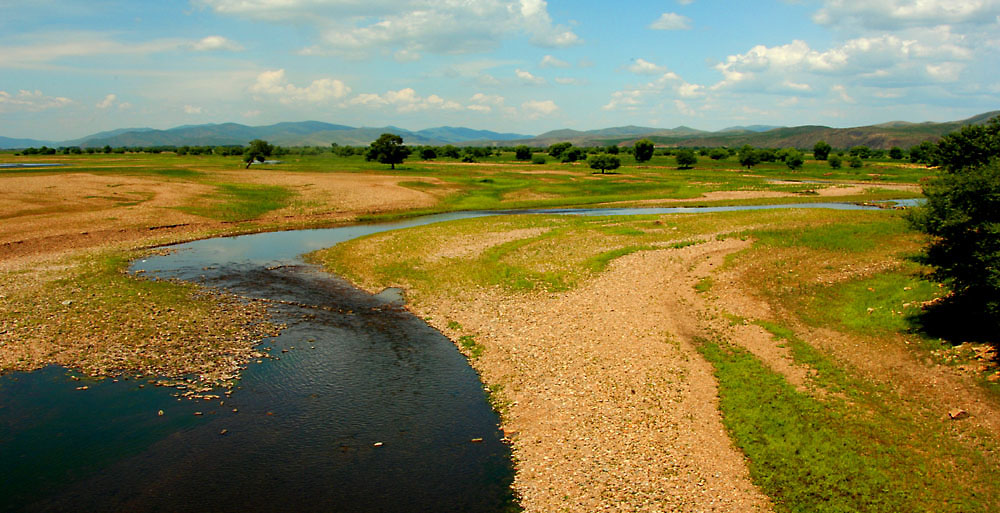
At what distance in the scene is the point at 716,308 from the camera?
31.0 m

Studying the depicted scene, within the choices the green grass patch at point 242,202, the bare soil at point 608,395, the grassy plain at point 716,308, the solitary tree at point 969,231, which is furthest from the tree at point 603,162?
the solitary tree at point 969,231

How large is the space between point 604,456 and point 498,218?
50.1 metres

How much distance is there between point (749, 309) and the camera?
30219 millimetres

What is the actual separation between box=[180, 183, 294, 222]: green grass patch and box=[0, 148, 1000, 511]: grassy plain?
1.69 feet

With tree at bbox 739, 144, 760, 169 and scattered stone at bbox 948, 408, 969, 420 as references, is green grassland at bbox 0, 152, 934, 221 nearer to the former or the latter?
tree at bbox 739, 144, 760, 169

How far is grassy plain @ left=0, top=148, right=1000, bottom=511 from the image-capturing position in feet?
54.8

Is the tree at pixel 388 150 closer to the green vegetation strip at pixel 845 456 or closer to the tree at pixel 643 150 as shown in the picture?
the tree at pixel 643 150

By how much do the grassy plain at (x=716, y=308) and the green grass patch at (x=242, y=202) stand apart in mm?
515

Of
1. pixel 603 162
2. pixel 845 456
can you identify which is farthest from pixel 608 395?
pixel 603 162

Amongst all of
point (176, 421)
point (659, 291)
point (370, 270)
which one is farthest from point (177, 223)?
point (659, 291)

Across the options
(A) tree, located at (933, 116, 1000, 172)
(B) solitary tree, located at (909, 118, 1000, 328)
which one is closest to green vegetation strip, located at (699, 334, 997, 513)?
(B) solitary tree, located at (909, 118, 1000, 328)

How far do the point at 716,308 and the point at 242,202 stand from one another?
216 feet

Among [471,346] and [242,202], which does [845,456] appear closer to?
[471,346]

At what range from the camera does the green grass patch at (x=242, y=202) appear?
6606 centimetres
